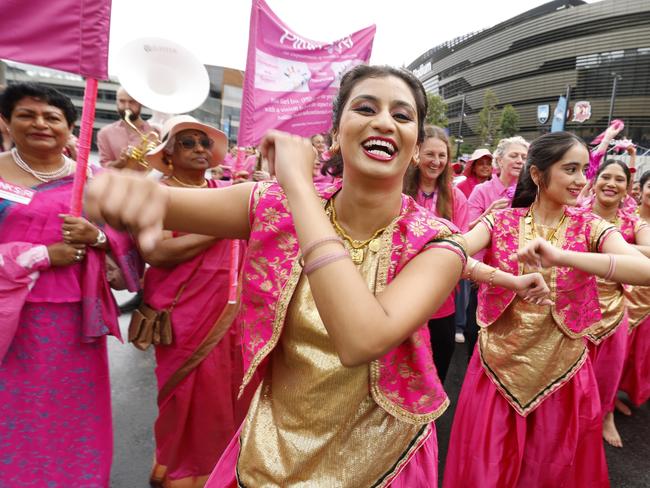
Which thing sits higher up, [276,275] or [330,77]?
[330,77]

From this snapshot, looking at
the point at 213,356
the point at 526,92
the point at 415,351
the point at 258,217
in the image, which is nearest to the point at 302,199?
the point at 258,217

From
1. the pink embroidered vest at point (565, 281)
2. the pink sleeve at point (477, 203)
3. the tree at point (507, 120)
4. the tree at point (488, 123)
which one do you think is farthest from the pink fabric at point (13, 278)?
the tree at point (488, 123)

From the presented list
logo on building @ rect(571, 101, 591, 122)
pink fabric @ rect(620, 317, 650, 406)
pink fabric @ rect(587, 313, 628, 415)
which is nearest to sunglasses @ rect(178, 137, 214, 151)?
pink fabric @ rect(587, 313, 628, 415)

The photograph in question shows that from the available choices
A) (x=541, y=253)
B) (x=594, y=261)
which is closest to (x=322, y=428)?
(x=541, y=253)

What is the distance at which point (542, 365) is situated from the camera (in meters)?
2.16

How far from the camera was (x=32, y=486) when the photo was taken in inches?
83.4

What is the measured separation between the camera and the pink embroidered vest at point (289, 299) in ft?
3.74

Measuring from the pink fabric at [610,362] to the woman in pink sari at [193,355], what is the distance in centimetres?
244

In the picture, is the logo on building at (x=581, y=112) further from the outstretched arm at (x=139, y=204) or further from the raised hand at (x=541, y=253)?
the outstretched arm at (x=139, y=204)

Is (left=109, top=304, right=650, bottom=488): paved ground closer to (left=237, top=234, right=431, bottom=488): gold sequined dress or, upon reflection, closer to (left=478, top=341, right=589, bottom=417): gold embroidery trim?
(left=478, top=341, right=589, bottom=417): gold embroidery trim

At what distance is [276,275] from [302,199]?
1.09ft

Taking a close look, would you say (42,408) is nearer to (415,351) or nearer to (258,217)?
(258,217)

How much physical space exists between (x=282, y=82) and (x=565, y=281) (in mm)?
1943

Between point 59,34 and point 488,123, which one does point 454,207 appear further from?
point 488,123
